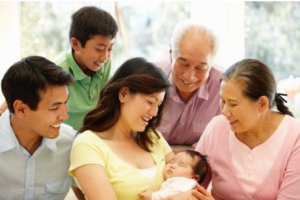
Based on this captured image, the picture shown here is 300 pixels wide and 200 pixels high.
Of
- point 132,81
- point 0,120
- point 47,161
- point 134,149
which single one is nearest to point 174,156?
point 134,149

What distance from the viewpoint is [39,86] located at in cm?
216

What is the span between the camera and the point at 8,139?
86.0 inches

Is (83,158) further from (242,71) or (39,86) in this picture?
(242,71)

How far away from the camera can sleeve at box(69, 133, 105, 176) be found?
2193 millimetres

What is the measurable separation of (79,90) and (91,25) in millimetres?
390

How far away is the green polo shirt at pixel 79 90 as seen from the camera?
118 inches

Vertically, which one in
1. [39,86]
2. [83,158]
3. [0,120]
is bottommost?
[83,158]

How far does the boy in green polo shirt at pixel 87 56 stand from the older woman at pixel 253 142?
82cm

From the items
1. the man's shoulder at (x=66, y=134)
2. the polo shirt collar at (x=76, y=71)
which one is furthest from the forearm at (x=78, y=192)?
the polo shirt collar at (x=76, y=71)

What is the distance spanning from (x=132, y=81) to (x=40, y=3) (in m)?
2.07

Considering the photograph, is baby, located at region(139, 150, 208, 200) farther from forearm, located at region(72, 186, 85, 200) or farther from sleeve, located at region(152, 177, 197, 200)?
forearm, located at region(72, 186, 85, 200)

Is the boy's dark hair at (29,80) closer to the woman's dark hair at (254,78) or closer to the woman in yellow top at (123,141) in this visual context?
the woman in yellow top at (123,141)

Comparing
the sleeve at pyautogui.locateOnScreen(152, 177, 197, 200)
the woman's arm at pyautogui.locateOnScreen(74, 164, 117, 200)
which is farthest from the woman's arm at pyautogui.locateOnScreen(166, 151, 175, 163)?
the woman's arm at pyautogui.locateOnScreen(74, 164, 117, 200)

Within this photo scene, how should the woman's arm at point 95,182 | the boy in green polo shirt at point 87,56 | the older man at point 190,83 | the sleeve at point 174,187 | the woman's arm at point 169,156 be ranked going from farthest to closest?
the boy in green polo shirt at point 87,56, the older man at point 190,83, the woman's arm at point 169,156, the sleeve at point 174,187, the woman's arm at point 95,182
